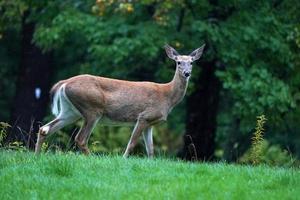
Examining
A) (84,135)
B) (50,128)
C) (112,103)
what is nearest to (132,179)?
(84,135)

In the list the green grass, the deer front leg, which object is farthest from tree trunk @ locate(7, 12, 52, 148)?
the green grass

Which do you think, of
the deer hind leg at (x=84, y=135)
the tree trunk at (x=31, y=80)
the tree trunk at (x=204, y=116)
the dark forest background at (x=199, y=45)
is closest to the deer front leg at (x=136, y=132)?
the deer hind leg at (x=84, y=135)

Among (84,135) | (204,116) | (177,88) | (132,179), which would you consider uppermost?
(177,88)

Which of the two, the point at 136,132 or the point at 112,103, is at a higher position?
the point at 112,103

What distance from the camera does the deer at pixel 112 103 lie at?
12.0 meters

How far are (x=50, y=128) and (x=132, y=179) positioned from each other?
3004mm

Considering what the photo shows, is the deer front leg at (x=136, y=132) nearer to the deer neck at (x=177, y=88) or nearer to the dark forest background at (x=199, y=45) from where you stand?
the deer neck at (x=177, y=88)

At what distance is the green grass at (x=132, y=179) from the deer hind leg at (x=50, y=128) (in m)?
1.42

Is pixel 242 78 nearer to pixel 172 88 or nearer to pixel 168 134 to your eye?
pixel 172 88

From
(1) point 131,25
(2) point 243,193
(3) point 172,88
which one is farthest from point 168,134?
(2) point 243,193

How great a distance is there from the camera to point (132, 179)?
930 cm

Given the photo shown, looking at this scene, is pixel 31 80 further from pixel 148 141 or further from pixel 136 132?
pixel 136 132

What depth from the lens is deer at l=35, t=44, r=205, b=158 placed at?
12.0 metres

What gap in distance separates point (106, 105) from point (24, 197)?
375 centimetres
